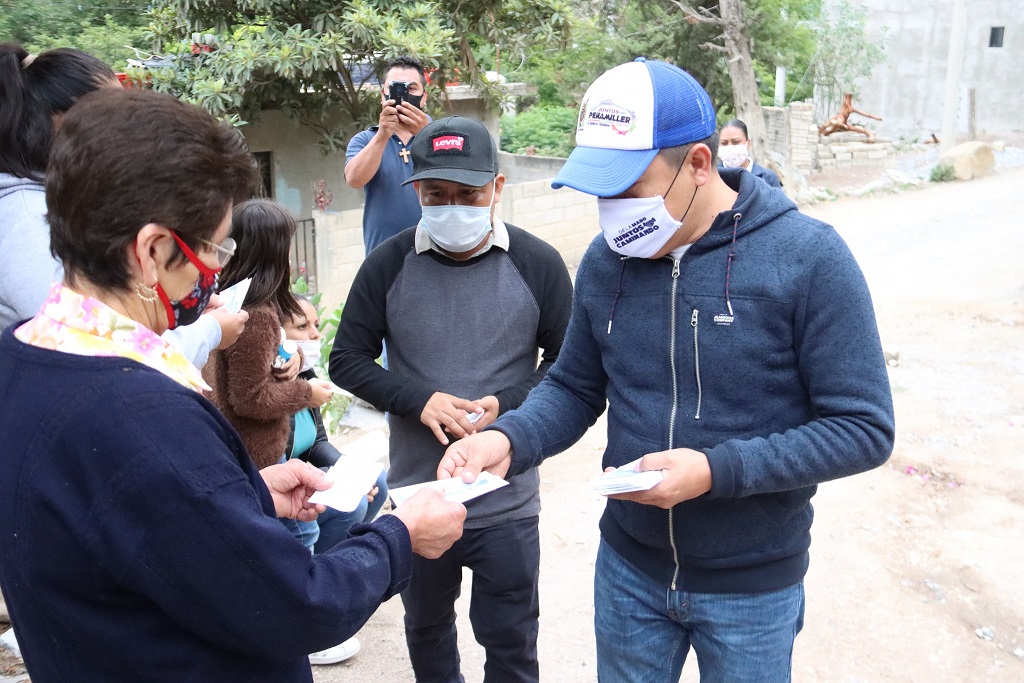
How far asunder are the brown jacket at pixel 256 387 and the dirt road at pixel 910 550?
1242 millimetres

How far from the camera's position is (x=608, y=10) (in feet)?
67.6

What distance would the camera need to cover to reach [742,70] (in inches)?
682

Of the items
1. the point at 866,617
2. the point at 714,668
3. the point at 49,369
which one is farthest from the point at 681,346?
the point at 866,617

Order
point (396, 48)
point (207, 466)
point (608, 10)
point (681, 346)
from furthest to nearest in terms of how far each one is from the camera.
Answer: point (608, 10)
point (396, 48)
point (681, 346)
point (207, 466)

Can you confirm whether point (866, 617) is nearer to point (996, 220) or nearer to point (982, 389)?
point (982, 389)

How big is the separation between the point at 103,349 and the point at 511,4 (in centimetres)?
967

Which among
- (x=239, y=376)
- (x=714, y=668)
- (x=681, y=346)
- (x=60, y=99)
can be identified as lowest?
(x=714, y=668)

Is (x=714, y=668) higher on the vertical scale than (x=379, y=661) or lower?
higher

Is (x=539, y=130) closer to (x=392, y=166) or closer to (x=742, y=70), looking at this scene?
(x=742, y=70)

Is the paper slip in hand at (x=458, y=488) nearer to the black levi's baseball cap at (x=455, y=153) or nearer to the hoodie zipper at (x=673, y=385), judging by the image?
the hoodie zipper at (x=673, y=385)

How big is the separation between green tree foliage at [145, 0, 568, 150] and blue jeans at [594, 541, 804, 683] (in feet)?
25.3

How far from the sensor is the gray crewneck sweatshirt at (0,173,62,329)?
2.83 metres

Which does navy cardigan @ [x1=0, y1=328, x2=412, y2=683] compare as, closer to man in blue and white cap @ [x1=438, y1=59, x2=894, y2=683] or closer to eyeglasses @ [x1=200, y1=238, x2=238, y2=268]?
eyeglasses @ [x1=200, y1=238, x2=238, y2=268]

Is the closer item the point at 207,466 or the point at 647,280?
the point at 207,466
